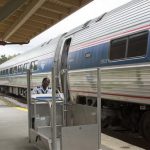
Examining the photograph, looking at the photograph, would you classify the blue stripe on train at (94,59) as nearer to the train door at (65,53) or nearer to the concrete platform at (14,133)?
the train door at (65,53)

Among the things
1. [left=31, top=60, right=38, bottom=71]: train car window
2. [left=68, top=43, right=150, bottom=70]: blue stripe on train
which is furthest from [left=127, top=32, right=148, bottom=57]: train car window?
[left=31, top=60, right=38, bottom=71]: train car window

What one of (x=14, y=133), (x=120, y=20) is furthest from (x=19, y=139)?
(x=120, y=20)

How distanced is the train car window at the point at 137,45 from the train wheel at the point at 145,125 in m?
1.42

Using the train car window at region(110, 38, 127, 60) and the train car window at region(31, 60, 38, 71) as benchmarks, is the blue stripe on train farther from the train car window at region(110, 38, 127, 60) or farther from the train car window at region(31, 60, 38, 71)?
the train car window at region(31, 60, 38, 71)

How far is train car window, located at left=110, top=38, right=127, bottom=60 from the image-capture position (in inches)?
409

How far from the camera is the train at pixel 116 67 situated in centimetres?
930

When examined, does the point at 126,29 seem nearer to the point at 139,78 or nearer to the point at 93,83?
the point at 139,78

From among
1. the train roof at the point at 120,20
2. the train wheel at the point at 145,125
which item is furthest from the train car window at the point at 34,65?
the train wheel at the point at 145,125

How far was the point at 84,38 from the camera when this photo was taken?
43.7ft

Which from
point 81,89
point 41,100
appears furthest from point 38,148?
point 81,89

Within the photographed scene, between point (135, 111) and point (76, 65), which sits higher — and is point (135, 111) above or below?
below

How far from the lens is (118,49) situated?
10.6m

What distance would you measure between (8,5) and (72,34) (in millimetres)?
8172

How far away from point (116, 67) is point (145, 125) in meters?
1.61
